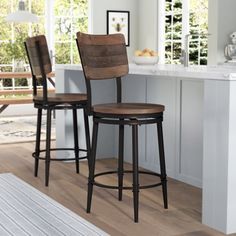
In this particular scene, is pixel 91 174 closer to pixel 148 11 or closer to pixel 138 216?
pixel 138 216

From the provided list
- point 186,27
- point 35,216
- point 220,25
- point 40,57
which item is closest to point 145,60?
point 40,57

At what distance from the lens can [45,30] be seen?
920 centimetres

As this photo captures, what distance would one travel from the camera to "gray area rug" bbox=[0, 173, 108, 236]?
9.52ft

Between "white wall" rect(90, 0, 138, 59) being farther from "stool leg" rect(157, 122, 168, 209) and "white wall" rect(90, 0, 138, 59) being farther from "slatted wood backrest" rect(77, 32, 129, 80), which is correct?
"stool leg" rect(157, 122, 168, 209)

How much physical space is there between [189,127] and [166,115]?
308 mm

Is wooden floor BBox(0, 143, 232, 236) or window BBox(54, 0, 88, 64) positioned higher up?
window BBox(54, 0, 88, 64)

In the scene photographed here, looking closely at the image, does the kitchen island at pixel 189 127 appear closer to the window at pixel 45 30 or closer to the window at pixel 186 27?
the window at pixel 186 27

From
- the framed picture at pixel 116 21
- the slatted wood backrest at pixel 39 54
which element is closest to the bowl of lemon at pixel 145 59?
the slatted wood backrest at pixel 39 54

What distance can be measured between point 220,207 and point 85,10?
6629 mm

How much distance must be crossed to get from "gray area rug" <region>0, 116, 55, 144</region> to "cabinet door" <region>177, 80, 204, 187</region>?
2784mm

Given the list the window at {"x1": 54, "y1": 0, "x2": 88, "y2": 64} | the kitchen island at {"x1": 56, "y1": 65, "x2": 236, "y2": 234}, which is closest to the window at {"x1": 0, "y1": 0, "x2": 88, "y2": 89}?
the window at {"x1": 54, "y1": 0, "x2": 88, "y2": 64}

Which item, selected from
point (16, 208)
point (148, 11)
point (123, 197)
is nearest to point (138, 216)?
point (123, 197)

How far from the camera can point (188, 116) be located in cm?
387

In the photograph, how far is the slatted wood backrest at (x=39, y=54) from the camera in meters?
3.99
